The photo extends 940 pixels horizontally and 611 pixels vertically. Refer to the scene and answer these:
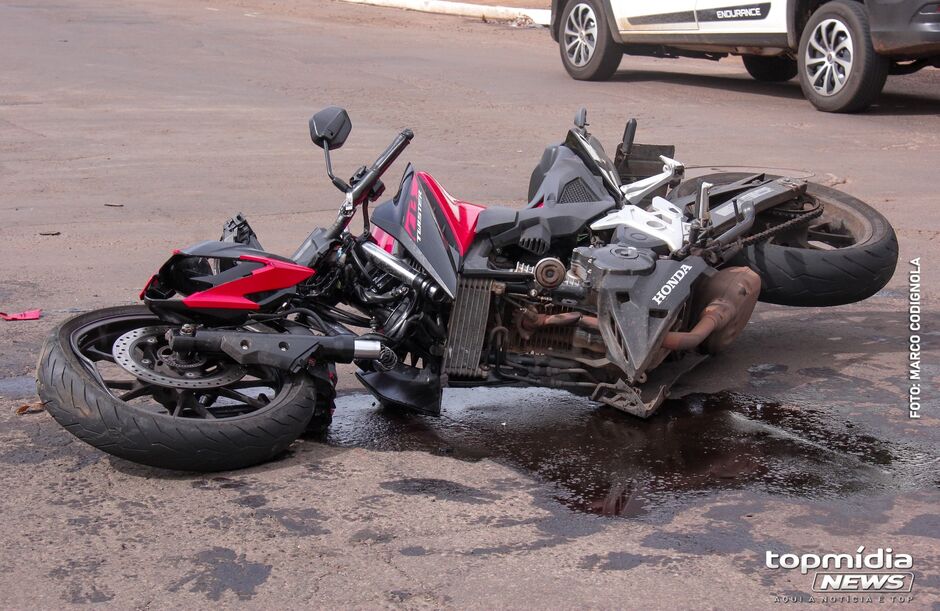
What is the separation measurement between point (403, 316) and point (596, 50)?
34.7ft

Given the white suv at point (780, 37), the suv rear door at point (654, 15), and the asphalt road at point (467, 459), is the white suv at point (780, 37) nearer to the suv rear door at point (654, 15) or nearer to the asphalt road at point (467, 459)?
the suv rear door at point (654, 15)

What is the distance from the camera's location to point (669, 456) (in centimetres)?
490

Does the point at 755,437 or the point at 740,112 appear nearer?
the point at 755,437

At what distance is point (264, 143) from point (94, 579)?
801cm

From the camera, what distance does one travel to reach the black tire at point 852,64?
12039 millimetres

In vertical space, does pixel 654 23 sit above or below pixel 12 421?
above

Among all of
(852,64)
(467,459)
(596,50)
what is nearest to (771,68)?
(596,50)

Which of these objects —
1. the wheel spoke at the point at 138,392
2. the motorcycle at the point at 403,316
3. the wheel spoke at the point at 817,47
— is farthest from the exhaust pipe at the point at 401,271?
Result: the wheel spoke at the point at 817,47

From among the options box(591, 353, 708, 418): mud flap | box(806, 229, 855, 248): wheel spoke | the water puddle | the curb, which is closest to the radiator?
the water puddle

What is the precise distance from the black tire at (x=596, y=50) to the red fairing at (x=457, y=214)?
9921 mm

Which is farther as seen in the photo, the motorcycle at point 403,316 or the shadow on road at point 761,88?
the shadow on road at point 761,88

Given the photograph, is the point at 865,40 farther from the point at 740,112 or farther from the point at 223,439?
the point at 223,439

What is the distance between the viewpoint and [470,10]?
2191 cm

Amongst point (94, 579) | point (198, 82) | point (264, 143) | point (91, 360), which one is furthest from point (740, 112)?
point (94, 579)
